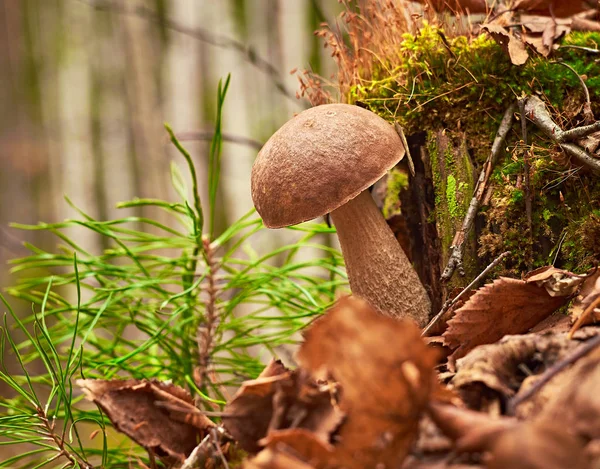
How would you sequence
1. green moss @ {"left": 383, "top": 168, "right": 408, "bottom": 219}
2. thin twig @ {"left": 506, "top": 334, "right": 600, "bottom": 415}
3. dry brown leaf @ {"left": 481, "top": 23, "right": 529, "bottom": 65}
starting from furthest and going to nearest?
green moss @ {"left": 383, "top": 168, "right": 408, "bottom": 219}
dry brown leaf @ {"left": 481, "top": 23, "right": 529, "bottom": 65}
thin twig @ {"left": 506, "top": 334, "right": 600, "bottom": 415}

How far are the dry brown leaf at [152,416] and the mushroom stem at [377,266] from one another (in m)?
0.47

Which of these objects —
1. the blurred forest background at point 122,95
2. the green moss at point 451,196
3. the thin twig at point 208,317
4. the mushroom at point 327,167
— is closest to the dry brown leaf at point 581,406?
the mushroom at point 327,167

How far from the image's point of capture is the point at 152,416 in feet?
2.17

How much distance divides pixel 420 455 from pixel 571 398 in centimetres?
12

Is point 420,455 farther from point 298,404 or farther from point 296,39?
point 296,39

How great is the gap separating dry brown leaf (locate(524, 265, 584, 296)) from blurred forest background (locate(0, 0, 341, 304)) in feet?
9.70

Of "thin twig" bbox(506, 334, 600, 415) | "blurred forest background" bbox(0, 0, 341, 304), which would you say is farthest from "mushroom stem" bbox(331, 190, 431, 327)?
"blurred forest background" bbox(0, 0, 341, 304)

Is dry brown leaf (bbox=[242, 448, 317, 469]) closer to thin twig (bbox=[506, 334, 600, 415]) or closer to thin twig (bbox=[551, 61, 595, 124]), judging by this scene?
thin twig (bbox=[506, 334, 600, 415])

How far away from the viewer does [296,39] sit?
3.53m

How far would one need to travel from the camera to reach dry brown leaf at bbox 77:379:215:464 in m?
0.64

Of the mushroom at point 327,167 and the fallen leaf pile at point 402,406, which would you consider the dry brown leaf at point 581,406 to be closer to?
the fallen leaf pile at point 402,406

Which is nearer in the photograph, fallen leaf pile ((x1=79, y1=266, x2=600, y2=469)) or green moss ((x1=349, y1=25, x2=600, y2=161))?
fallen leaf pile ((x1=79, y1=266, x2=600, y2=469))

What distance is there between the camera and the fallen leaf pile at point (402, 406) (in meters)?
0.37

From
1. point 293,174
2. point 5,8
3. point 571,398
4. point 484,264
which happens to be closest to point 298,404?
point 571,398
